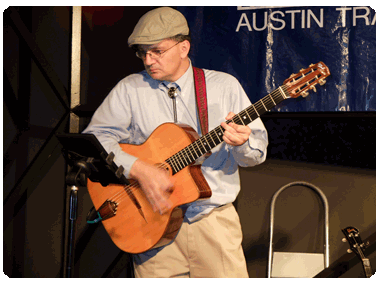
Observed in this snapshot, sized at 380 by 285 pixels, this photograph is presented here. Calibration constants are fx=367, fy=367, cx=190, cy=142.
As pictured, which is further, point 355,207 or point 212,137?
point 355,207

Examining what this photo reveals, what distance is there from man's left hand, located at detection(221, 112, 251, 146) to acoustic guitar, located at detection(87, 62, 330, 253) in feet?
0.27

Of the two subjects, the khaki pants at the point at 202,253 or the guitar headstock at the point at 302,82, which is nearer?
the guitar headstock at the point at 302,82

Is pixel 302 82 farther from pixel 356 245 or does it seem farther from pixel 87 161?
pixel 87 161

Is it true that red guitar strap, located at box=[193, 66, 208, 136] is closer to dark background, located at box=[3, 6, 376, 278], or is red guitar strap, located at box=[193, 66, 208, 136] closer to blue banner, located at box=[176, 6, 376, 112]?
blue banner, located at box=[176, 6, 376, 112]

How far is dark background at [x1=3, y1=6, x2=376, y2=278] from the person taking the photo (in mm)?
2848

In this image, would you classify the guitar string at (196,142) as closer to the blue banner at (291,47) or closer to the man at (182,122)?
the man at (182,122)

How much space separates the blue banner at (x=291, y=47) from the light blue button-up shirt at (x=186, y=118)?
1.47 feet

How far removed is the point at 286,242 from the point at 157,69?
1.73 m

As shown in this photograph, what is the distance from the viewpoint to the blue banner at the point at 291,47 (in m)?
2.62

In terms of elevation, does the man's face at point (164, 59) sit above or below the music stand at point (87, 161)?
above

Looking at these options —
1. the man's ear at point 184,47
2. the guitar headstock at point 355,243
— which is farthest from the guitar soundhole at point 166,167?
the guitar headstock at point 355,243

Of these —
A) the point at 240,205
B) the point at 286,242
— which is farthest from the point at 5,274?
the point at 286,242

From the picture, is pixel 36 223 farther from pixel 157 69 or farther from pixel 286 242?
pixel 286 242

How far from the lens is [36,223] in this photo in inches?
124
